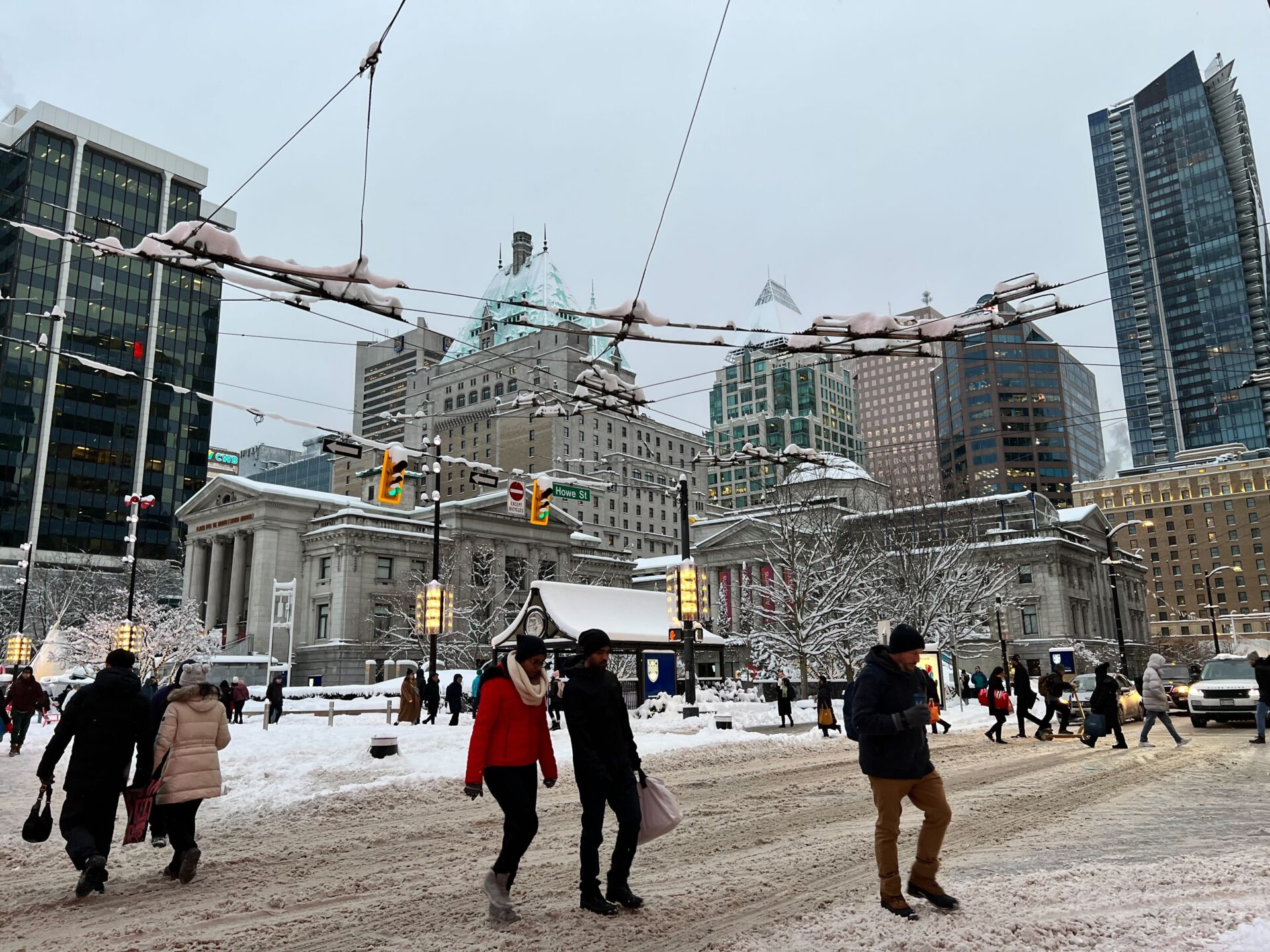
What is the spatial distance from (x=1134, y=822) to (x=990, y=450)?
150m

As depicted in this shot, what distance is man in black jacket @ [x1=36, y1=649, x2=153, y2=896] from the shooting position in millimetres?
6875

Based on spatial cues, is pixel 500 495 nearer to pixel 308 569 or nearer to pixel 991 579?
pixel 308 569

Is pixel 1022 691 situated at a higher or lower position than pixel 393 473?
lower

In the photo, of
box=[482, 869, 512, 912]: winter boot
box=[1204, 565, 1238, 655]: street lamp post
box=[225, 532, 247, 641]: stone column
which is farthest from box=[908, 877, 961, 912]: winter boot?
box=[225, 532, 247, 641]: stone column

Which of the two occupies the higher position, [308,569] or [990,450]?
[990,450]

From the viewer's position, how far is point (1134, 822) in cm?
873

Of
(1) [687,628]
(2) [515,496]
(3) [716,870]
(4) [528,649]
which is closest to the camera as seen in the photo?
(4) [528,649]

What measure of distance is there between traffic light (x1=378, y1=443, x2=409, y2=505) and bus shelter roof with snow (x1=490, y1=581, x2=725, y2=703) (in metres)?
9.72

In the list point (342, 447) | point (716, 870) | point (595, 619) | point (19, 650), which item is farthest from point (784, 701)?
point (19, 650)

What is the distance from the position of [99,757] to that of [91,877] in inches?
35.5

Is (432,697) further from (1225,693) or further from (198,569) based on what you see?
(198,569)

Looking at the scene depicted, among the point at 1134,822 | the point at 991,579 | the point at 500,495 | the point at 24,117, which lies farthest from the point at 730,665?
the point at 24,117

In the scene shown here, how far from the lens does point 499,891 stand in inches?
227

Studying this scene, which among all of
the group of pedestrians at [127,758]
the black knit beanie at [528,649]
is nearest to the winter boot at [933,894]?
the black knit beanie at [528,649]
